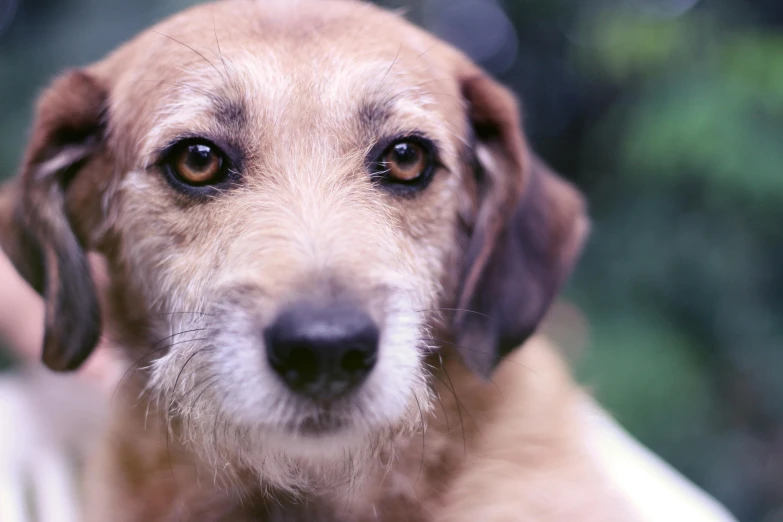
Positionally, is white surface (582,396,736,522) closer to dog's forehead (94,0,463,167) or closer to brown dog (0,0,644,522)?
brown dog (0,0,644,522)

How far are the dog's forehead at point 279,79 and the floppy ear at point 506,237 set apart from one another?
0.21 meters

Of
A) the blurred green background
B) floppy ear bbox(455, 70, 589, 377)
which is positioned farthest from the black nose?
the blurred green background

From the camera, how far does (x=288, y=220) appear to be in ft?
7.12

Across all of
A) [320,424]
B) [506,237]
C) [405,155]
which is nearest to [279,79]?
[405,155]

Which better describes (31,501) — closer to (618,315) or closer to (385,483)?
(385,483)

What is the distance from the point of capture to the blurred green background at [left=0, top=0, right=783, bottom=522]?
423 cm

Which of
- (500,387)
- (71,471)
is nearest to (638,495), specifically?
(500,387)

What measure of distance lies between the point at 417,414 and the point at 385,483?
334mm

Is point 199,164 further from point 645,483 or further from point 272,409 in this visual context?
point 645,483

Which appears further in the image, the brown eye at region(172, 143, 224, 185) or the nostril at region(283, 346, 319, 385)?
the brown eye at region(172, 143, 224, 185)

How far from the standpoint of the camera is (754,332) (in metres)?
4.58

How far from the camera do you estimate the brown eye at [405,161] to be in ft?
8.14

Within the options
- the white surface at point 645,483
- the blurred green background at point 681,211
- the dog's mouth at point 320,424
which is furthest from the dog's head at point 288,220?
the blurred green background at point 681,211

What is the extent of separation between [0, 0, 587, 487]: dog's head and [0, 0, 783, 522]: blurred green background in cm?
159
